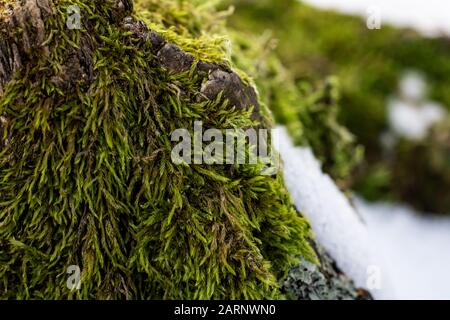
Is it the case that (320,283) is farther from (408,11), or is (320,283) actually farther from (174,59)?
(408,11)

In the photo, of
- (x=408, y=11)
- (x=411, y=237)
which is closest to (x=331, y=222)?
(x=411, y=237)

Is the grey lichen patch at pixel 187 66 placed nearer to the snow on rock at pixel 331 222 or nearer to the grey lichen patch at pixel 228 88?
the grey lichen patch at pixel 228 88

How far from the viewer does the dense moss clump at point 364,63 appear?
483 cm

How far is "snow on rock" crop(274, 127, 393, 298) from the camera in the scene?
2.11m

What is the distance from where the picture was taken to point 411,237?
4.88 metres

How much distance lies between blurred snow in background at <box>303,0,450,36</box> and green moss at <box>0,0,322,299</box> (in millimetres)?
4795

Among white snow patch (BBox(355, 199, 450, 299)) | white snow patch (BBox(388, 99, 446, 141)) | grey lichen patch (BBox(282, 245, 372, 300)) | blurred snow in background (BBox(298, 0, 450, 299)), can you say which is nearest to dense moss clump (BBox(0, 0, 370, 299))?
grey lichen patch (BBox(282, 245, 372, 300))

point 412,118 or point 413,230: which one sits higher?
point 412,118

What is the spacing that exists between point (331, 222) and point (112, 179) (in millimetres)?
1011

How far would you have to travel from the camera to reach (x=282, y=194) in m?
1.82

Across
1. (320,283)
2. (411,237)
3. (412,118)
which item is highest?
(412,118)
